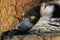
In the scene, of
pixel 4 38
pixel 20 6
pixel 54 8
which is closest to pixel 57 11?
pixel 54 8

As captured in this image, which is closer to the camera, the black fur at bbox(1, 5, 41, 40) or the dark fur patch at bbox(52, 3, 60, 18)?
the black fur at bbox(1, 5, 41, 40)

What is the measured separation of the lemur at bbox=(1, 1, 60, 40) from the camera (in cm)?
83

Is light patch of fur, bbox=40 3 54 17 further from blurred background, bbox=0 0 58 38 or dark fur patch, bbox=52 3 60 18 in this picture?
blurred background, bbox=0 0 58 38

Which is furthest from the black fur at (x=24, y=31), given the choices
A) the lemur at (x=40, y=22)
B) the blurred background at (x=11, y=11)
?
the blurred background at (x=11, y=11)

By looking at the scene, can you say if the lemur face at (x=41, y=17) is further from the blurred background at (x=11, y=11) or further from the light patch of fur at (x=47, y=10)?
the blurred background at (x=11, y=11)

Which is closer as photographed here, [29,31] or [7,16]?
[29,31]

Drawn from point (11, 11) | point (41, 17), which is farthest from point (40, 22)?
point (11, 11)

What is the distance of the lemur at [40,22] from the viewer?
0.83 m

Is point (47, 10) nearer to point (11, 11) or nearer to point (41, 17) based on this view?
point (41, 17)

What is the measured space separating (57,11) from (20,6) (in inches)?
19.7

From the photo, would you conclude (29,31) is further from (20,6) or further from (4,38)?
(20,6)

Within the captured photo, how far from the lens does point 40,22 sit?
887 mm

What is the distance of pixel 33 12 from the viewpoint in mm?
961

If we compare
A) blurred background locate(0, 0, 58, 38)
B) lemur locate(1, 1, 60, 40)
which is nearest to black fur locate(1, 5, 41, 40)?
lemur locate(1, 1, 60, 40)
